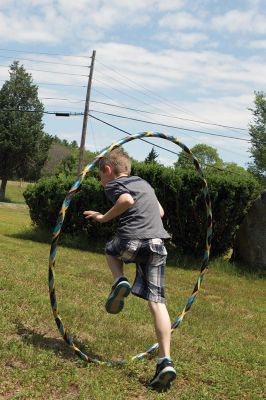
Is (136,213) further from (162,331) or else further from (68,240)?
(68,240)

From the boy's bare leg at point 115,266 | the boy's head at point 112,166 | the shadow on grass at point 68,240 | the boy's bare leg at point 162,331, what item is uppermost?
the boy's head at point 112,166

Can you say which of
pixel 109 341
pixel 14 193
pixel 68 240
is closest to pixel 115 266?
pixel 109 341

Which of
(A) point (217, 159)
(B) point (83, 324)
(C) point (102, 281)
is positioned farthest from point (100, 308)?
(A) point (217, 159)

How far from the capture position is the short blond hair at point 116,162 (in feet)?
15.1

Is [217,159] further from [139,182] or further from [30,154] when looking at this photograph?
[139,182]

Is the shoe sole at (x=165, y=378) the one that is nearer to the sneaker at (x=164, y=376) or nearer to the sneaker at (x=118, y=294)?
the sneaker at (x=164, y=376)

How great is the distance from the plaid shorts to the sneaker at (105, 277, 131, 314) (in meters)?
0.13

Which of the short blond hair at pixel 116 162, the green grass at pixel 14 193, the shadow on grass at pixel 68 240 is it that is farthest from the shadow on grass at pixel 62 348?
the green grass at pixel 14 193

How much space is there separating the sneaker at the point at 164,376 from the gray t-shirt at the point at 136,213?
1.11 meters

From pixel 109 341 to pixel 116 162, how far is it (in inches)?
75.2

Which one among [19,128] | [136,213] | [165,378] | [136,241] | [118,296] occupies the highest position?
[19,128]

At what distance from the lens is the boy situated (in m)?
4.31

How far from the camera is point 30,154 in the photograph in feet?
171

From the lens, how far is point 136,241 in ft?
14.4
